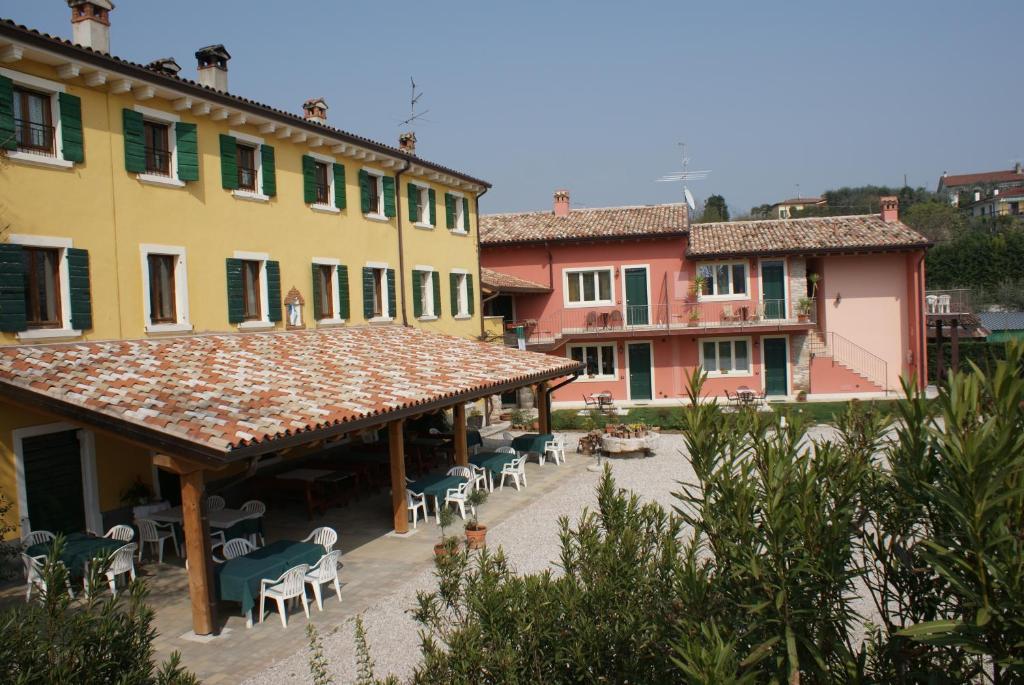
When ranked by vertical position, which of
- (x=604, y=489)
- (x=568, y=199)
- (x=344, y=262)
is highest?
(x=568, y=199)

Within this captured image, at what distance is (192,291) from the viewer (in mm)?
14102

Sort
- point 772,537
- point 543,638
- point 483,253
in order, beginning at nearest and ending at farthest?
point 772,537
point 543,638
point 483,253

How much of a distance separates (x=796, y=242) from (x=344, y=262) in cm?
1868

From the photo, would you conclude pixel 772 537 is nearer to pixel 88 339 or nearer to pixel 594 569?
pixel 594 569

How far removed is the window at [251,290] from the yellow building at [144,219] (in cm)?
3

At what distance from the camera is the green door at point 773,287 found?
95.6 ft

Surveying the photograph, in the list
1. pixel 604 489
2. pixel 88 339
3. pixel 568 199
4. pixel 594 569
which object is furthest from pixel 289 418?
pixel 568 199

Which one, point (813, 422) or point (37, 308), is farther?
point (37, 308)

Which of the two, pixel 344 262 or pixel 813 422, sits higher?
pixel 344 262

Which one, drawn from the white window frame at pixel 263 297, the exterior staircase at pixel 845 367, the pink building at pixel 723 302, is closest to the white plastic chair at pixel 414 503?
the white window frame at pixel 263 297

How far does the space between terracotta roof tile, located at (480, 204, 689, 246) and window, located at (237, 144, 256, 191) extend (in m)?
16.1

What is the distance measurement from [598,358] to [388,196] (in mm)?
13498

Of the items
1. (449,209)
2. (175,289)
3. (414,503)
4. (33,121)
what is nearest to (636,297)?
(449,209)

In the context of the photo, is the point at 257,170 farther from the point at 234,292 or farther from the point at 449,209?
the point at 449,209
